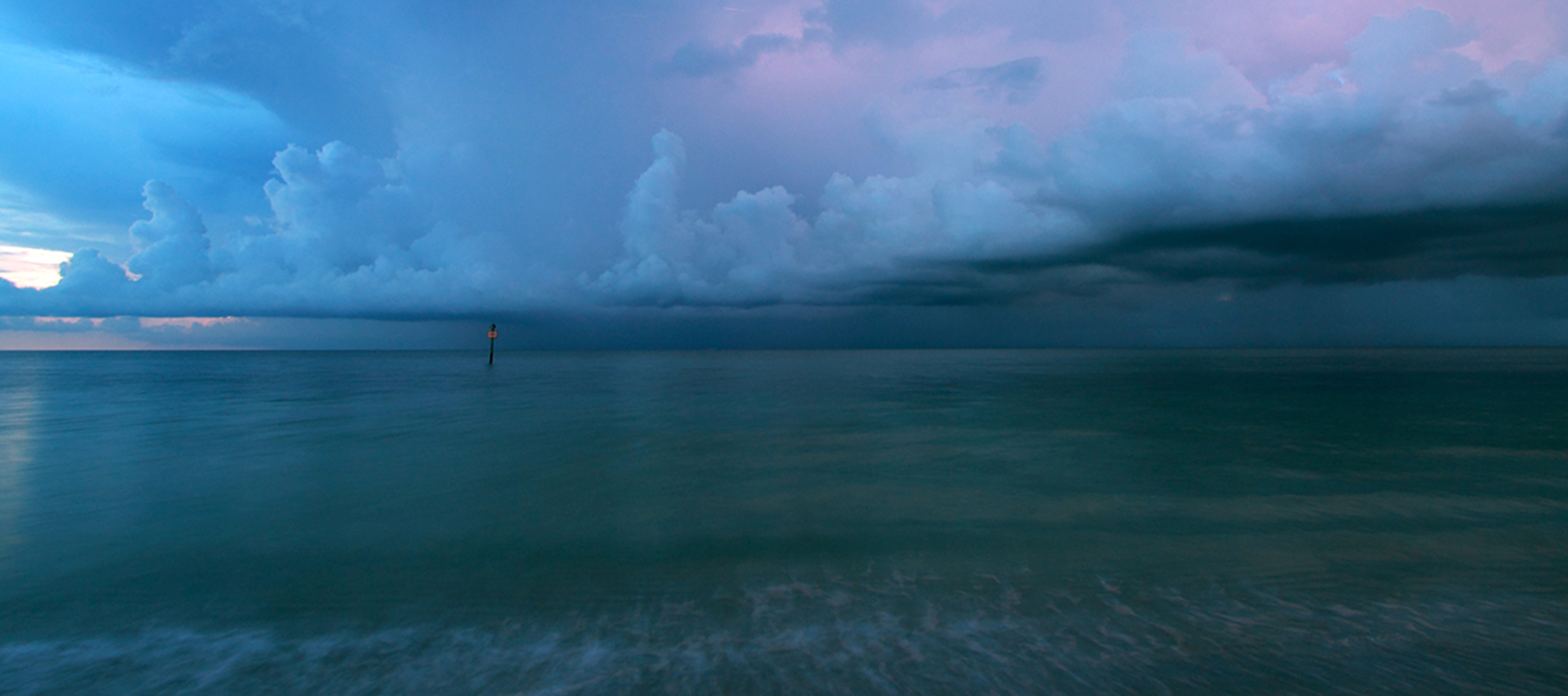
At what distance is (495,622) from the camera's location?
6871mm

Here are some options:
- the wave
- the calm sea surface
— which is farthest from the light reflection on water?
the wave

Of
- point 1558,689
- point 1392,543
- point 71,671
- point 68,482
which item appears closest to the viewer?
point 1558,689

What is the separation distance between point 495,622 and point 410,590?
6.16 feet

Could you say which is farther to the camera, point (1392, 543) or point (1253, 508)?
point (1253, 508)

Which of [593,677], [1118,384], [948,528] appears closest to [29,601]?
[593,677]

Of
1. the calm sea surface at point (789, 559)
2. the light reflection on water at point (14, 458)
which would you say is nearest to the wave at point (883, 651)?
the calm sea surface at point (789, 559)

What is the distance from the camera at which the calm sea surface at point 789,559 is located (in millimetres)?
5844

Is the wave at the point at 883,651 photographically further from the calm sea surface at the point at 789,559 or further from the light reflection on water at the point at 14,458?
the light reflection on water at the point at 14,458

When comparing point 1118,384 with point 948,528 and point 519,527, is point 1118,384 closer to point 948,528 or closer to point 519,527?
point 948,528

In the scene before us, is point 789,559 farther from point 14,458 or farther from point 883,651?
point 14,458

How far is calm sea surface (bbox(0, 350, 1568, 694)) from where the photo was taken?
19.2 feet

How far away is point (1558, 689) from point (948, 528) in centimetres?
643

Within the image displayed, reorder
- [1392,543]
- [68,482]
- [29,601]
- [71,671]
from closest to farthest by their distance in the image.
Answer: [71,671] < [29,601] < [1392,543] < [68,482]

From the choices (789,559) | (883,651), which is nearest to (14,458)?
(789,559)
